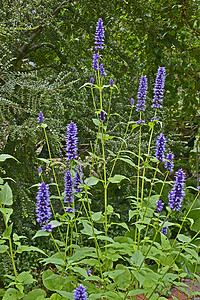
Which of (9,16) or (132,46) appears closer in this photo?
(9,16)

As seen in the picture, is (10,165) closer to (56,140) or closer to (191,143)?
(56,140)

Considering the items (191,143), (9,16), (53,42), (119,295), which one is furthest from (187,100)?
(119,295)

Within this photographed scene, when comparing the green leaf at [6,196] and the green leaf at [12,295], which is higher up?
the green leaf at [6,196]

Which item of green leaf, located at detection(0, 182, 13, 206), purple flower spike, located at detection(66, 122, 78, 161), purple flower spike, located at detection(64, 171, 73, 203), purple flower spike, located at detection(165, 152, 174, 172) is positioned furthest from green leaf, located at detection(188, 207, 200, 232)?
green leaf, located at detection(0, 182, 13, 206)

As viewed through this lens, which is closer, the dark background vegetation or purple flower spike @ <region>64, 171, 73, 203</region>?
purple flower spike @ <region>64, 171, 73, 203</region>

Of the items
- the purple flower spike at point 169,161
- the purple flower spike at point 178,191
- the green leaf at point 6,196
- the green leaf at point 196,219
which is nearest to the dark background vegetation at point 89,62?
the green leaf at point 196,219

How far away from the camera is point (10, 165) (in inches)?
121

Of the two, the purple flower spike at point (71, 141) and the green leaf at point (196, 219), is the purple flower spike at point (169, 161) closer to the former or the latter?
the purple flower spike at point (71, 141)

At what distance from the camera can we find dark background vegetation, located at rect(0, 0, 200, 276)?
120 inches

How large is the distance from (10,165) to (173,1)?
2627 millimetres

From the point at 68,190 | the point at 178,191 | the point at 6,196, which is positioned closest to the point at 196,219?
the point at 178,191

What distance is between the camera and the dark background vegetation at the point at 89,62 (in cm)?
305

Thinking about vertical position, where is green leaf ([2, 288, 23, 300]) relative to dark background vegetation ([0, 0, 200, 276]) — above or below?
below

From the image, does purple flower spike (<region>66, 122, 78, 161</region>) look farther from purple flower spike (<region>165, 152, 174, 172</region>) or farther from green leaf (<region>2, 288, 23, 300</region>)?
green leaf (<region>2, 288, 23, 300</region>)
